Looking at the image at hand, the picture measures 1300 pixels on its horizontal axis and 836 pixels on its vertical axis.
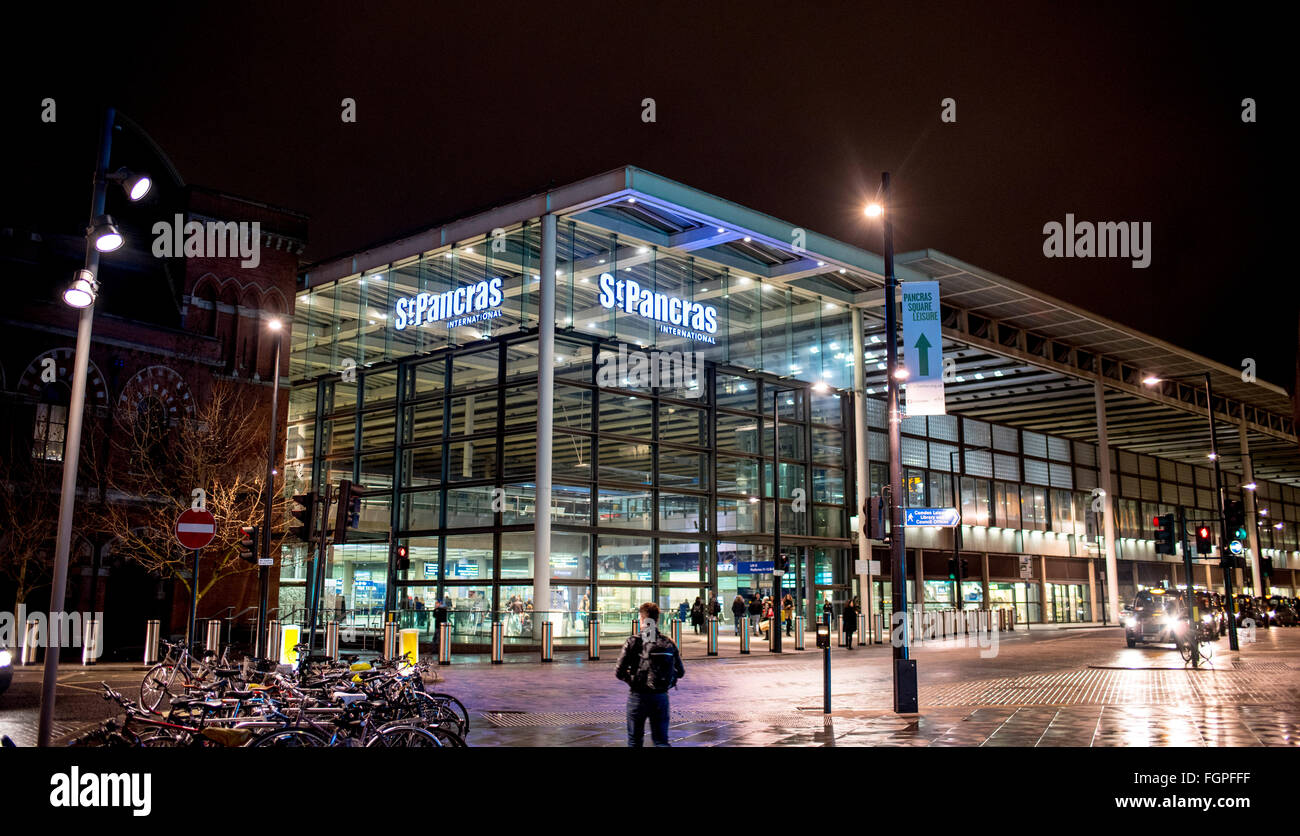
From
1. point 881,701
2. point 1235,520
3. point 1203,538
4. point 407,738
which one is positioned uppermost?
point 1235,520

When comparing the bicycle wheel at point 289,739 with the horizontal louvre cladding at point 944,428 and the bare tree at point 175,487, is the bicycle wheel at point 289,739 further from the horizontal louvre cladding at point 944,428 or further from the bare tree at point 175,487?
the horizontal louvre cladding at point 944,428

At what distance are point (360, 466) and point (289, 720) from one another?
33.3 m

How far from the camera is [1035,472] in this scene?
6291 cm

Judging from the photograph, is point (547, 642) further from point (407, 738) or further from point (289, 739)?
point (289, 739)

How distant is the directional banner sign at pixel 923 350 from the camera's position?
16.6 m

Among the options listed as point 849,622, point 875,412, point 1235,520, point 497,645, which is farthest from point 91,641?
point 875,412

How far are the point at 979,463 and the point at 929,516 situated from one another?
42.9 metres

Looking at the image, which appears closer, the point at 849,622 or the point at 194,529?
the point at 194,529

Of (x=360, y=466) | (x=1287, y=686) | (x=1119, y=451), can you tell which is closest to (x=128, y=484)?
(x=360, y=466)

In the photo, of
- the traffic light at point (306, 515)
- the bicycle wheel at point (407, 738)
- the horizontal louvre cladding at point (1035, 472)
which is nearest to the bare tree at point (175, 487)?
the traffic light at point (306, 515)

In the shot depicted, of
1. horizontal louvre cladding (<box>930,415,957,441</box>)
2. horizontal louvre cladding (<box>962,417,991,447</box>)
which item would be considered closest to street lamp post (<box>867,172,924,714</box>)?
horizontal louvre cladding (<box>930,415,957,441</box>)

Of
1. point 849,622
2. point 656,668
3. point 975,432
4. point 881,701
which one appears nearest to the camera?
point 656,668
